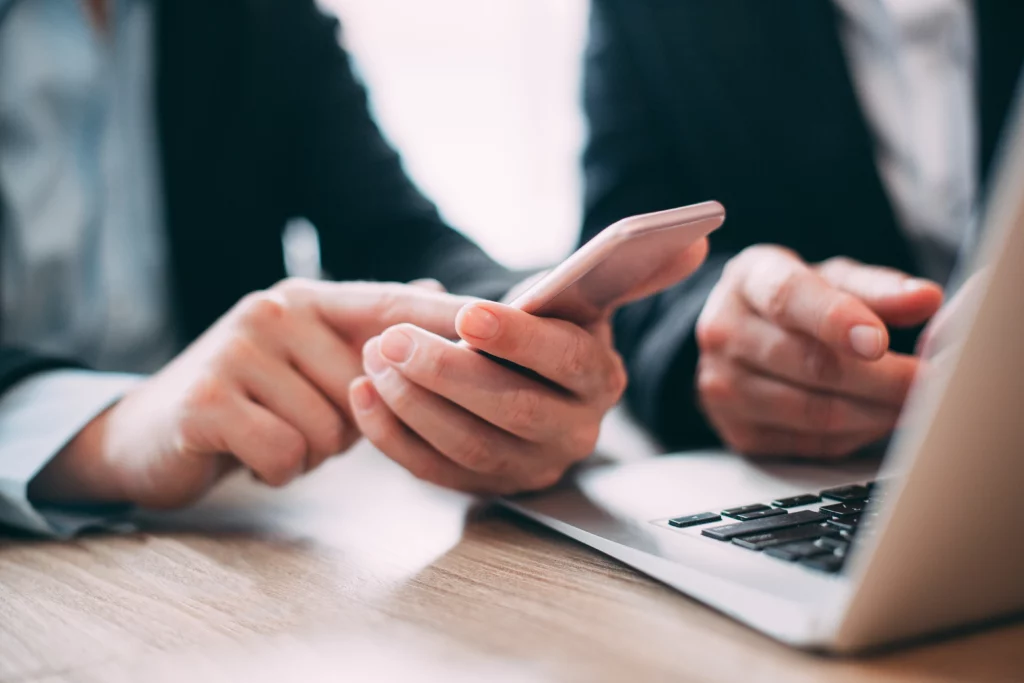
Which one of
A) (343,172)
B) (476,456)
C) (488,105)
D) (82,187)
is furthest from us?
(488,105)

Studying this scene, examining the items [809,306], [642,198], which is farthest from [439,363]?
[642,198]

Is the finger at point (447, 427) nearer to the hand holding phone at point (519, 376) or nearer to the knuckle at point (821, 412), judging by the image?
the hand holding phone at point (519, 376)

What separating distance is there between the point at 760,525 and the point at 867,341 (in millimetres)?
163

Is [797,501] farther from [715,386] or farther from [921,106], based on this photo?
[921,106]

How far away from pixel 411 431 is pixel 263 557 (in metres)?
0.10

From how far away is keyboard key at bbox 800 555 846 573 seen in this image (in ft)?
0.86

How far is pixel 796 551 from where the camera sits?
0.92 feet

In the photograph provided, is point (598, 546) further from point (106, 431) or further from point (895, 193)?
point (895, 193)

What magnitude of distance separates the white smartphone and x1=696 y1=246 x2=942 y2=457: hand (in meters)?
0.12

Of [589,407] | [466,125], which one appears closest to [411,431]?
[589,407]

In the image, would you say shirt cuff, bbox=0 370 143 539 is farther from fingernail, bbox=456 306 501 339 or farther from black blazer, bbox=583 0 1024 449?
black blazer, bbox=583 0 1024 449

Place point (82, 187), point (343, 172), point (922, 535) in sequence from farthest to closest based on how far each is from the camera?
point (343, 172) < point (82, 187) < point (922, 535)

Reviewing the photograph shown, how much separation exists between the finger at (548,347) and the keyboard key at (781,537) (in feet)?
0.40

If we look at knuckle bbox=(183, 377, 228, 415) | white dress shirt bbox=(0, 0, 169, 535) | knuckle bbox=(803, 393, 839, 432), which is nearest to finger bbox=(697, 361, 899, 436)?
knuckle bbox=(803, 393, 839, 432)
